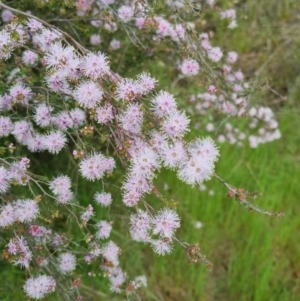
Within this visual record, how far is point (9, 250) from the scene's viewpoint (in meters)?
1.57

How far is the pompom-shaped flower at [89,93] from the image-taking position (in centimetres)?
139

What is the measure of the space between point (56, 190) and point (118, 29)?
3.02 ft

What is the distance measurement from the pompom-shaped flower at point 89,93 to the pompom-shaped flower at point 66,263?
68 cm

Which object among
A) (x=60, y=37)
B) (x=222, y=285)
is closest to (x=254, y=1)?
(x=222, y=285)

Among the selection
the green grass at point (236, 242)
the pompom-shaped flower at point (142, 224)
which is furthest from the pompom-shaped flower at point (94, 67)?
the green grass at point (236, 242)

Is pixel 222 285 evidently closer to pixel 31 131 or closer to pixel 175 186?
pixel 175 186

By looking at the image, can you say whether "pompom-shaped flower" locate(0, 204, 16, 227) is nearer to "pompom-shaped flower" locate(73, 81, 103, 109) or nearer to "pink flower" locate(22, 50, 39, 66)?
"pompom-shaped flower" locate(73, 81, 103, 109)

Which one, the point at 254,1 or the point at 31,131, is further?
the point at 254,1

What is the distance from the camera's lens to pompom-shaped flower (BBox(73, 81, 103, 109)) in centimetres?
139

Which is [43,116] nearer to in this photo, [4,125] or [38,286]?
[4,125]

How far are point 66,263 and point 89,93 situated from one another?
29.2 inches

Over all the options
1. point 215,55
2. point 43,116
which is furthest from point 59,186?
point 215,55

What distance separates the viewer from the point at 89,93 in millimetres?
1397

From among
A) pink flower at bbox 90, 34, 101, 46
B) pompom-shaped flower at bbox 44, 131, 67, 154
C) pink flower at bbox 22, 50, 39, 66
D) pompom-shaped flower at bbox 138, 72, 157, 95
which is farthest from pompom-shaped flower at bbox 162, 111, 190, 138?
pink flower at bbox 90, 34, 101, 46
